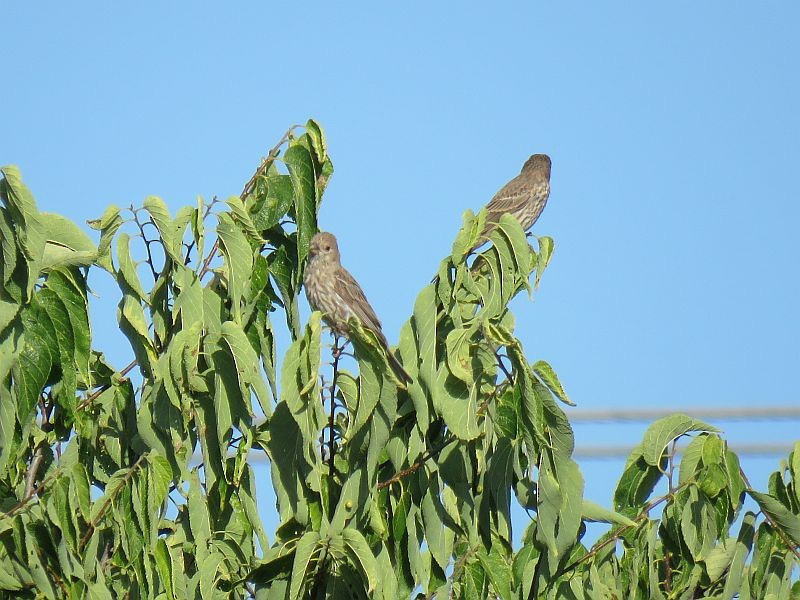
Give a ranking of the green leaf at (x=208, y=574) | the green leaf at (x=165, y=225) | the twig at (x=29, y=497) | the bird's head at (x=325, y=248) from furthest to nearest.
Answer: the bird's head at (x=325, y=248)
the green leaf at (x=165, y=225)
the twig at (x=29, y=497)
the green leaf at (x=208, y=574)

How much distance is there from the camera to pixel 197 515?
3.86 metres

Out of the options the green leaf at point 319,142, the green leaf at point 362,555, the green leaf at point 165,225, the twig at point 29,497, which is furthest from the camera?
the green leaf at point 319,142

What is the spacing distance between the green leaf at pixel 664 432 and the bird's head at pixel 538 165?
9447 millimetres

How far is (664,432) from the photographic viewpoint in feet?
13.5

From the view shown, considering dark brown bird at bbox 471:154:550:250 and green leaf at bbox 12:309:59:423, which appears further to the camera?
dark brown bird at bbox 471:154:550:250

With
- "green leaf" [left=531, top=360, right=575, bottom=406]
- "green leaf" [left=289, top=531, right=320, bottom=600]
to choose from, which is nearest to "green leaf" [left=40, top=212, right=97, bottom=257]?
"green leaf" [left=289, top=531, right=320, bottom=600]

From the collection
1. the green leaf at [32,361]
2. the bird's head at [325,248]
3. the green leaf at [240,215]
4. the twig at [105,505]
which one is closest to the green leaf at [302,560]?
the twig at [105,505]

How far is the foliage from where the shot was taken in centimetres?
352

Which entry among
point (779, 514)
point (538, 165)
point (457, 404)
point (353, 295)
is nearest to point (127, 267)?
point (457, 404)

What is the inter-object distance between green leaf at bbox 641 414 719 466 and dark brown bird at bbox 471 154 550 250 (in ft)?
26.7

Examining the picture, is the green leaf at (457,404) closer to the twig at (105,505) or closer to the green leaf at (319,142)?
the twig at (105,505)

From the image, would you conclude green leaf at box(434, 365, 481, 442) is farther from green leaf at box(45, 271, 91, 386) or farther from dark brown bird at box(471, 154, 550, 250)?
dark brown bird at box(471, 154, 550, 250)

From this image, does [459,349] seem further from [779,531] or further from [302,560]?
[779,531]

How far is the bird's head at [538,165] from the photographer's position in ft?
44.2
